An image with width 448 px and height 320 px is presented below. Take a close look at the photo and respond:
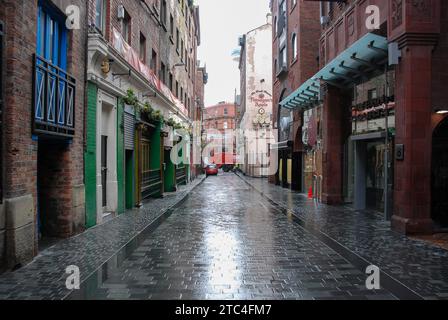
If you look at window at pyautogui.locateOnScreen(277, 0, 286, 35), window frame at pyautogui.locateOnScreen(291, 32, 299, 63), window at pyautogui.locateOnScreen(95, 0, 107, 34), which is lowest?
window at pyautogui.locateOnScreen(95, 0, 107, 34)

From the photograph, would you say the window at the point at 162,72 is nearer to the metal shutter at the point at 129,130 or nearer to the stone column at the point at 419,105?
the metal shutter at the point at 129,130

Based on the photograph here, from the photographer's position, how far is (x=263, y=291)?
17.0 ft

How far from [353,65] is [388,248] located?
22.5 ft

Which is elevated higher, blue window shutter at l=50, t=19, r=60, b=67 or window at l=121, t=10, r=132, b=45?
window at l=121, t=10, r=132, b=45

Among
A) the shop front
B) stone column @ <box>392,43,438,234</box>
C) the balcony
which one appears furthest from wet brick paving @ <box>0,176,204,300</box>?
the shop front

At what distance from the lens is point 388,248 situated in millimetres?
7734

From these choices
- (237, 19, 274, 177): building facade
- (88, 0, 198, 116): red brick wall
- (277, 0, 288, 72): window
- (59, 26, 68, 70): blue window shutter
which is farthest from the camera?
(237, 19, 274, 177): building facade

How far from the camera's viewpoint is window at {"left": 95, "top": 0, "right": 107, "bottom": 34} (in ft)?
36.9

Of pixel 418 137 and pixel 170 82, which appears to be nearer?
pixel 418 137

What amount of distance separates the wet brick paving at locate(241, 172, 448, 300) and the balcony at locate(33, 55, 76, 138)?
600 centimetres

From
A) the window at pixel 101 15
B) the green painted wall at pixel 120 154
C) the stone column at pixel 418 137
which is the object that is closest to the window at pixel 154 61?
the green painted wall at pixel 120 154

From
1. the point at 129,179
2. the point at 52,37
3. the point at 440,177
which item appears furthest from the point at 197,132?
the point at 52,37

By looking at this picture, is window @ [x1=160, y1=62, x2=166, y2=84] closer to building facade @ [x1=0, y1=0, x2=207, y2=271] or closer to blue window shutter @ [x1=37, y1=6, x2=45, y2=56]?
building facade @ [x1=0, y1=0, x2=207, y2=271]

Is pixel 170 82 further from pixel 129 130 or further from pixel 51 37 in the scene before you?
pixel 51 37
